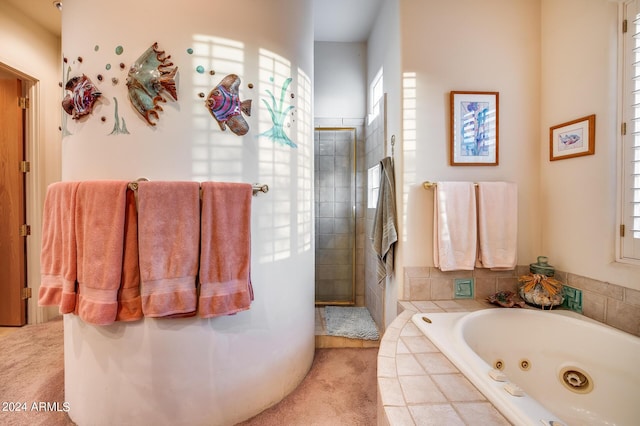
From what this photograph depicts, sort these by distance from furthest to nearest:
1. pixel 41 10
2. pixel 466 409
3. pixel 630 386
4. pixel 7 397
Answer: pixel 41 10, pixel 7 397, pixel 630 386, pixel 466 409

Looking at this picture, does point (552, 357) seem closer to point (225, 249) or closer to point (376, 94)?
point (225, 249)

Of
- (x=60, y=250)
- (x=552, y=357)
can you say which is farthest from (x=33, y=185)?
(x=552, y=357)

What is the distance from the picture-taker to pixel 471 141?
195cm

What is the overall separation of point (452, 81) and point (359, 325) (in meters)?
2.09

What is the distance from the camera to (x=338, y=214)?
302 centimetres

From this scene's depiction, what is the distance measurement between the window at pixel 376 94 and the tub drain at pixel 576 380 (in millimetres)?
2221

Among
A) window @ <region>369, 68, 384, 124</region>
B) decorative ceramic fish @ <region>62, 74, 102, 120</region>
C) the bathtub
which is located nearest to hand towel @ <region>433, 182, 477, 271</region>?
the bathtub

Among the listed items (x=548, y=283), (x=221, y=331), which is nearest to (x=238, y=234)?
(x=221, y=331)

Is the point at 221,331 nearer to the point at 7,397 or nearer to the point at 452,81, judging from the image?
the point at 7,397

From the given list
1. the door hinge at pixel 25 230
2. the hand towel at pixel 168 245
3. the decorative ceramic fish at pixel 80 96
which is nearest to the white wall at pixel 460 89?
the hand towel at pixel 168 245

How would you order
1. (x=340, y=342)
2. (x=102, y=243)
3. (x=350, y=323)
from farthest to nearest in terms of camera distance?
1. (x=350, y=323)
2. (x=340, y=342)
3. (x=102, y=243)

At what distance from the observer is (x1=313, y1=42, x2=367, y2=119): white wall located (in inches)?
117

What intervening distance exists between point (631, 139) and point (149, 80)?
2.50 m

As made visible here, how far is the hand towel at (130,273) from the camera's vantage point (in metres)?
1.29
